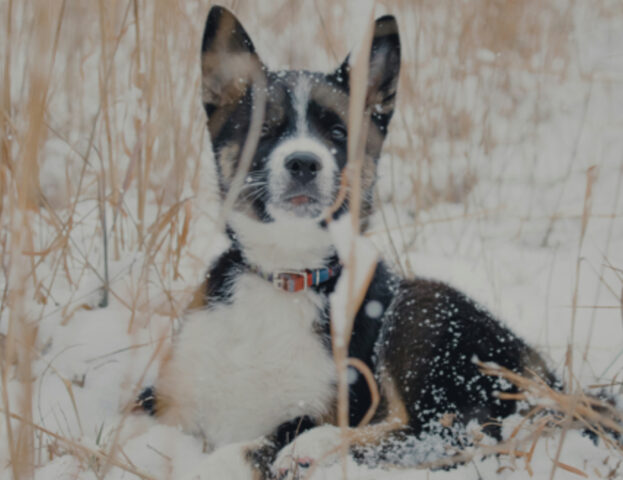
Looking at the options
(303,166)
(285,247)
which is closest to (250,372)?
(285,247)

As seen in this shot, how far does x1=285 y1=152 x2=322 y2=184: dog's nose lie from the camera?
6.81 ft

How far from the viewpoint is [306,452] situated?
1938mm

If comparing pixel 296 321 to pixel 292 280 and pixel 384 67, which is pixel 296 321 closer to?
pixel 292 280

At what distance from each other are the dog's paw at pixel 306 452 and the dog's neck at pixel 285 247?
60cm

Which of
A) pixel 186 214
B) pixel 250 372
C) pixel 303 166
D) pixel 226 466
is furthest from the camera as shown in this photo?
pixel 186 214

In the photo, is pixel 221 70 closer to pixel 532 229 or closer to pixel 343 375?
pixel 343 375

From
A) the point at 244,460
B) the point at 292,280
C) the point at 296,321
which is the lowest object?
the point at 244,460

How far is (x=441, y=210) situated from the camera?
4.30 metres

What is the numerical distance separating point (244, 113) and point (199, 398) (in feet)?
3.42

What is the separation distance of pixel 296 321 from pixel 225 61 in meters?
0.98

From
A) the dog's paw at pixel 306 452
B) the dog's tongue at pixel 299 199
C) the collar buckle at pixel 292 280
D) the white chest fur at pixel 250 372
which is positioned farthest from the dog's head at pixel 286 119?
the dog's paw at pixel 306 452

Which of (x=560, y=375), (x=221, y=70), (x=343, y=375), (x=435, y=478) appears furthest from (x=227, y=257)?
(x=343, y=375)

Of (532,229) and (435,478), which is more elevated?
(532,229)

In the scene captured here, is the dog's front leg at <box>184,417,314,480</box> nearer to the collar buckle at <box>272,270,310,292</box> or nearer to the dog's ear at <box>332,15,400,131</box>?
the collar buckle at <box>272,270,310,292</box>
